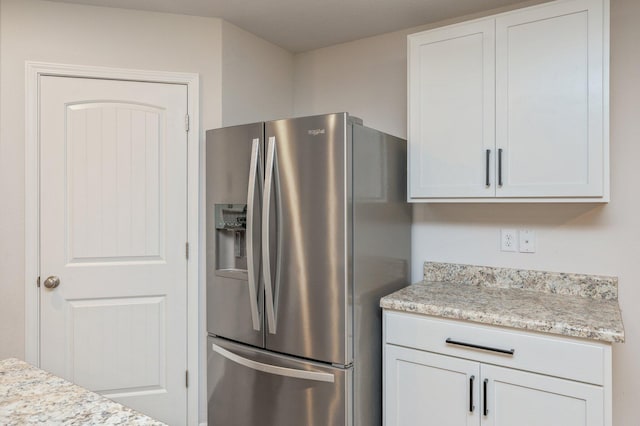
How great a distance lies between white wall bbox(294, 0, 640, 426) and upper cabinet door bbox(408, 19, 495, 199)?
0.34 m

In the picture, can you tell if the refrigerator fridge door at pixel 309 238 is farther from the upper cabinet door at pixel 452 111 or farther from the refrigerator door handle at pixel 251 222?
the upper cabinet door at pixel 452 111

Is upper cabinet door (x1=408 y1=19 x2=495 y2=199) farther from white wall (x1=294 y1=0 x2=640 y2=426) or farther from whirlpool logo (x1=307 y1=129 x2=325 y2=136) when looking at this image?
whirlpool logo (x1=307 y1=129 x2=325 y2=136)

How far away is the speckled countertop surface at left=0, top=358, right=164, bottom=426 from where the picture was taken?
79 cm

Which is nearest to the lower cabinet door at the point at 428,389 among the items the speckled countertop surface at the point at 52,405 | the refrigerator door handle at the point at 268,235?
the refrigerator door handle at the point at 268,235

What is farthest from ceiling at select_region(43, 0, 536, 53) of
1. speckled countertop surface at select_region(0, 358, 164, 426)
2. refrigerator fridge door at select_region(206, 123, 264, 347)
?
speckled countertop surface at select_region(0, 358, 164, 426)

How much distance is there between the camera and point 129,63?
2301mm

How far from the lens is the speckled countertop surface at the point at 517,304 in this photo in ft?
5.05

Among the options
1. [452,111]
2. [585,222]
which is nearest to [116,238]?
[452,111]

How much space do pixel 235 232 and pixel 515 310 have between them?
1.36 m

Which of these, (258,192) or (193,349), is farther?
(193,349)

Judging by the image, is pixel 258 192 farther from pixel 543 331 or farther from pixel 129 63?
pixel 543 331

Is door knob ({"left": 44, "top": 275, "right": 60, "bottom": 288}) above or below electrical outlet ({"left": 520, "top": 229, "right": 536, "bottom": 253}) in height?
below

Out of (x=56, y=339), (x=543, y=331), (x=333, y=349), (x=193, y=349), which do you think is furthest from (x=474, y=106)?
(x=56, y=339)

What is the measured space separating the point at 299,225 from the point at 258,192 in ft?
0.91
